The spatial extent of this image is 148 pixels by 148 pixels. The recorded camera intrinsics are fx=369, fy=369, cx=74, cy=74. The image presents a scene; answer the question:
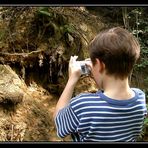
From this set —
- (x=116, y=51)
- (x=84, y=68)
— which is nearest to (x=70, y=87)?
(x=84, y=68)

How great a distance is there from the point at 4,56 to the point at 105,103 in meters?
2.90

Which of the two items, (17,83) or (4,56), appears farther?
(4,56)

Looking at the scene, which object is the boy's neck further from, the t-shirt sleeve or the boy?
the t-shirt sleeve

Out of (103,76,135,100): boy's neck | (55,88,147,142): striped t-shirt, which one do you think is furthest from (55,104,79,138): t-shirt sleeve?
(103,76,135,100): boy's neck

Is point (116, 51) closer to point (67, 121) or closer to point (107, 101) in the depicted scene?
point (107, 101)

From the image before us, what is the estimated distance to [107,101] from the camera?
1078mm

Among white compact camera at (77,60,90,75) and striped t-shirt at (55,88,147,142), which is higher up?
white compact camera at (77,60,90,75)

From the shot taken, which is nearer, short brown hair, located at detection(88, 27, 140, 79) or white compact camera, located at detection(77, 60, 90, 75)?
short brown hair, located at detection(88, 27, 140, 79)

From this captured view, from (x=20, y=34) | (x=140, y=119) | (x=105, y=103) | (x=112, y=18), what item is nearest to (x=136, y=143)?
(x=140, y=119)

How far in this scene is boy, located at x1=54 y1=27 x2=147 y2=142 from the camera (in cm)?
107

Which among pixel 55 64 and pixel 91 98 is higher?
pixel 91 98

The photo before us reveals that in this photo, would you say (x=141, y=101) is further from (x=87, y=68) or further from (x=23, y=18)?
(x=23, y=18)

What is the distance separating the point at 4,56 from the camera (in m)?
3.85

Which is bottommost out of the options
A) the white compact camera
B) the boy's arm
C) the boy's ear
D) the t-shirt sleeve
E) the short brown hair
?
the t-shirt sleeve
